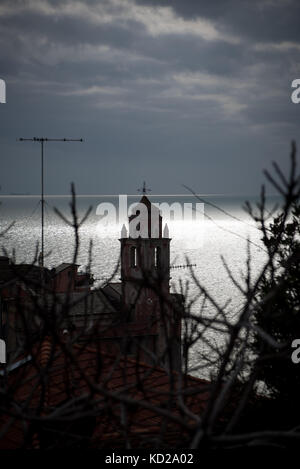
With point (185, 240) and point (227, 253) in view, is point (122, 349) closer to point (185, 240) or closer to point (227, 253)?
point (227, 253)

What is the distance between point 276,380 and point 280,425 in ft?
4.89

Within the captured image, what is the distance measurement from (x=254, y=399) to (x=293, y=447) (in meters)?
2.89

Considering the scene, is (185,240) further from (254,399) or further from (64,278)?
(254,399)

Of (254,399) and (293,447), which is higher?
(293,447)

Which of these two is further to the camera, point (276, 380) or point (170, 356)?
point (276, 380)

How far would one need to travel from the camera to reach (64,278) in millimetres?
26719

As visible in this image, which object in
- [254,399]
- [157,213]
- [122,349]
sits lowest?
[254,399]
